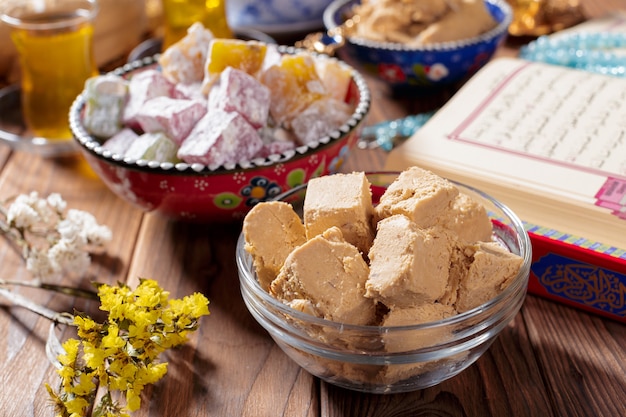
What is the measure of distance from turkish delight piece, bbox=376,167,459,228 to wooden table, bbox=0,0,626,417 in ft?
0.64

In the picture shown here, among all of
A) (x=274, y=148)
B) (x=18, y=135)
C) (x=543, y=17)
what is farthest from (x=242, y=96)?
(x=543, y=17)

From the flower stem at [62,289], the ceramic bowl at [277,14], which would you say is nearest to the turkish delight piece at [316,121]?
the flower stem at [62,289]

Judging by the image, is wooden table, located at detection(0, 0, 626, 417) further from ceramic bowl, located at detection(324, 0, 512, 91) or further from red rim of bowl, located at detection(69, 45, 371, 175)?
ceramic bowl, located at detection(324, 0, 512, 91)

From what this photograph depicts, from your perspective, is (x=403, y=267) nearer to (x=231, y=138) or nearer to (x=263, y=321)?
(x=263, y=321)

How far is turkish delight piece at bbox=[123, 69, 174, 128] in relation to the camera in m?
1.07

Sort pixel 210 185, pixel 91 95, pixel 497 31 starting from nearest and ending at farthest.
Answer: pixel 210 185
pixel 91 95
pixel 497 31

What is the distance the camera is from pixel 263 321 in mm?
746

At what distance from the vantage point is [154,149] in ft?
3.28

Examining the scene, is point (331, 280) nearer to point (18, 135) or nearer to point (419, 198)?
point (419, 198)

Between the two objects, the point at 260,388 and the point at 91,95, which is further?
the point at 91,95

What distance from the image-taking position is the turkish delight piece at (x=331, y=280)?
0.70m

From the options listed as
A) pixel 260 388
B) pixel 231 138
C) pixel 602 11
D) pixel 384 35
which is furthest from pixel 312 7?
pixel 260 388

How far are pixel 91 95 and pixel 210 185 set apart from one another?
26cm

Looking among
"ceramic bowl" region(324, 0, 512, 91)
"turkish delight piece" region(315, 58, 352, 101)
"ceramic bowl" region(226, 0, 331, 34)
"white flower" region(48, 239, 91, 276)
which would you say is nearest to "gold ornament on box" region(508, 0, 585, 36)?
"ceramic bowl" region(324, 0, 512, 91)
